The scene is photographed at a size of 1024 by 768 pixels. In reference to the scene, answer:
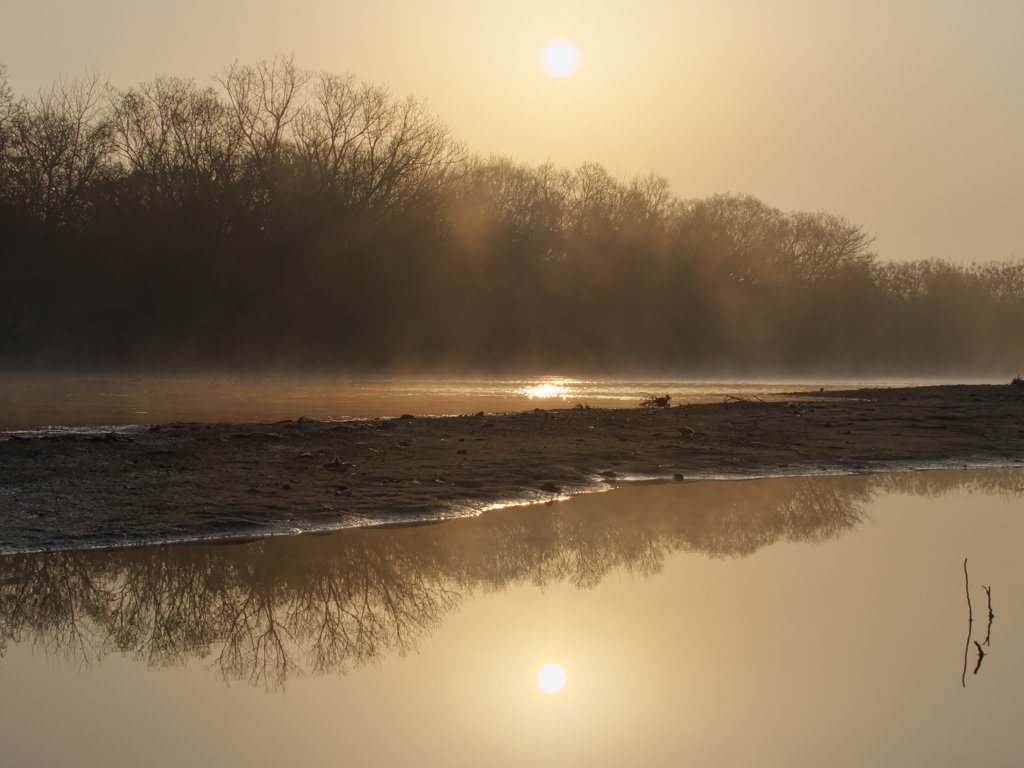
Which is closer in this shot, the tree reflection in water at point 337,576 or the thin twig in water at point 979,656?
the thin twig in water at point 979,656

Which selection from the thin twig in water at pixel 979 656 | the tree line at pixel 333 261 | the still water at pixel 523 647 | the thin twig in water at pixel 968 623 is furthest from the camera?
the tree line at pixel 333 261

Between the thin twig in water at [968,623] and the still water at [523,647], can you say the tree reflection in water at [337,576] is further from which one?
the thin twig in water at [968,623]

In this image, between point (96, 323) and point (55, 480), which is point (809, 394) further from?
point (96, 323)

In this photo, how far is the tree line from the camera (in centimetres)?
4194

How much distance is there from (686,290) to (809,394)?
1397 inches

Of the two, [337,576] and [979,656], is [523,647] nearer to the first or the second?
[337,576]

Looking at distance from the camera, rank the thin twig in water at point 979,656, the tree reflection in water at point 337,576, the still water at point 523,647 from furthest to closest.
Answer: the tree reflection in water at point 337,576 < the thin twig in water at point 979,656 < the still water at point 523,647

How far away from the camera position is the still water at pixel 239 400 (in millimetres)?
16422

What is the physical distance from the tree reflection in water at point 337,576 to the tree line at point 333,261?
33.6 m

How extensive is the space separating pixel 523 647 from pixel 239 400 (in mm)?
17360

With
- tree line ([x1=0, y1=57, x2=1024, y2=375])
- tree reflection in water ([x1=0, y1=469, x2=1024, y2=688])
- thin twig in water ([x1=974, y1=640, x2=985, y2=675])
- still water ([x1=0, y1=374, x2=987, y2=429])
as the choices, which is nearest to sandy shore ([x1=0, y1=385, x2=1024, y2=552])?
tree reflection in water ([x1=0, y1=469, x2=1024, y2=688])

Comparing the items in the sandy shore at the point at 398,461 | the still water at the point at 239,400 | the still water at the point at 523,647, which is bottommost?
the still water at the point at 523,647

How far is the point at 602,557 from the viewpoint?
730cm

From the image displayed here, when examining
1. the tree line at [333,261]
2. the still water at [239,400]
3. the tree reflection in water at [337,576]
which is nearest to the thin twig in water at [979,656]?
the tree reflection in water at [337,576]
